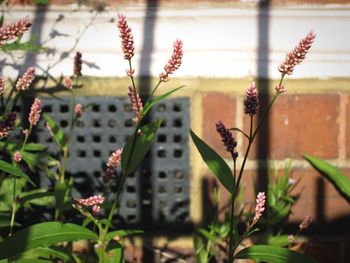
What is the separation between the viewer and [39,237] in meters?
0.61

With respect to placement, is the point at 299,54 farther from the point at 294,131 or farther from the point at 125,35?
the point at 294,131

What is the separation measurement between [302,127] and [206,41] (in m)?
0.27

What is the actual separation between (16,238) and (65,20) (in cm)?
59

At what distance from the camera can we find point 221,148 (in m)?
1.01

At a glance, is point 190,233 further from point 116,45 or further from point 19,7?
point 19,7

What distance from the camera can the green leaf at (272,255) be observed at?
0.60 m

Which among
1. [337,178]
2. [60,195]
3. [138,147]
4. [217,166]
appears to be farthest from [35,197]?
[337,178]

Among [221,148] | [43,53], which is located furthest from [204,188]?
[43,53]

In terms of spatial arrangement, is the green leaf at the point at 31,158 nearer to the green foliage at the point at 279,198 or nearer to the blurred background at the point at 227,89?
the blurred background at the point at 227,89

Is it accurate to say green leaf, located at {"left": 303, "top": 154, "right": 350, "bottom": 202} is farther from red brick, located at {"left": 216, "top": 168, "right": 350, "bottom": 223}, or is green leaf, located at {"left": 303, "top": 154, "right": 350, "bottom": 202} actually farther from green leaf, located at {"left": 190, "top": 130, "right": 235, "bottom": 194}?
green leaf, located at {"left": 190, "top": 130, "right": 235, "bottom": 194}

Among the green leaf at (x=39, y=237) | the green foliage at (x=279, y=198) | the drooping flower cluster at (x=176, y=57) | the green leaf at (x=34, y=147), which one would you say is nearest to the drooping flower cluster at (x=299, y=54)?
the drooping flower cluster at (x=176, y=57)

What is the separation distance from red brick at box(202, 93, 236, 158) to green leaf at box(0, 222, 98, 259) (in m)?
0.42

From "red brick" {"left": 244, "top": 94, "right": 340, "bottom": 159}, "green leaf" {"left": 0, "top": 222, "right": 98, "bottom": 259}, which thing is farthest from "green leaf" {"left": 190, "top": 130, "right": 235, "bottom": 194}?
"red brick" {"left": 244, "top": 94, "right": 340, "bottom": 159}

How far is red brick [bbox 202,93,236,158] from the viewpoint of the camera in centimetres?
100
